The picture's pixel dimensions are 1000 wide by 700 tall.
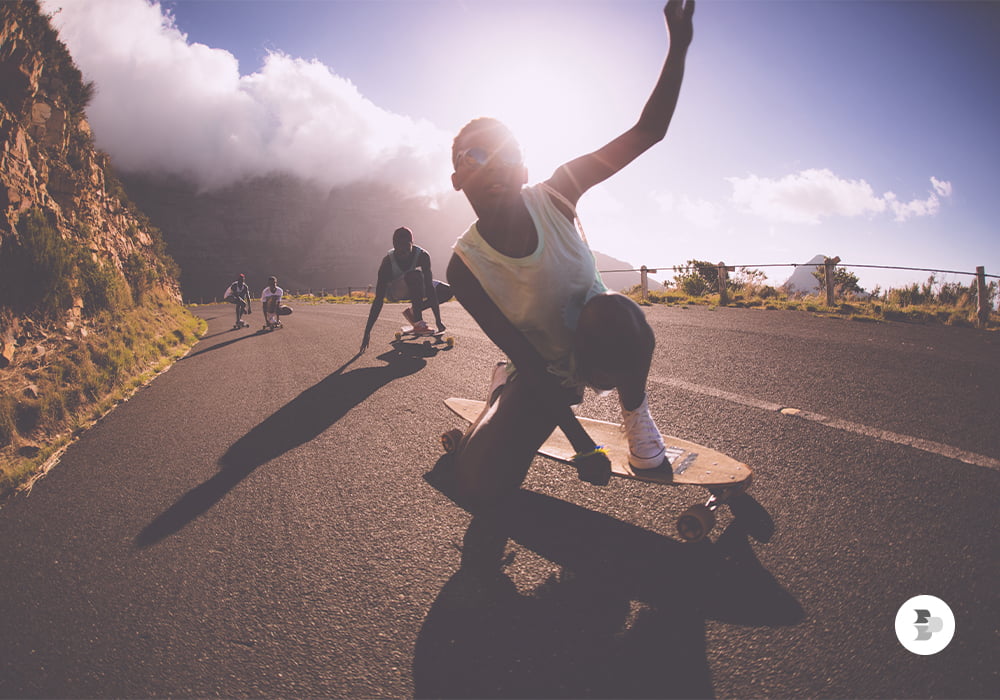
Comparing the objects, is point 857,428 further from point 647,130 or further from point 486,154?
point 486,154

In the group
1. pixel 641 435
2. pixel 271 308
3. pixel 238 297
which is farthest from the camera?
pixel 238 297

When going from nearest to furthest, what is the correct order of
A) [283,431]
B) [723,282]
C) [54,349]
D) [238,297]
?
[283,431], [54,349], [723,282], [238,297]

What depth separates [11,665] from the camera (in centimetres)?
139

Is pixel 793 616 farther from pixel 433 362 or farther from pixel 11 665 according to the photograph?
pixel 433 362

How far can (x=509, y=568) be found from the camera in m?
1.72

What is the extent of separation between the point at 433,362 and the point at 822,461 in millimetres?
4260

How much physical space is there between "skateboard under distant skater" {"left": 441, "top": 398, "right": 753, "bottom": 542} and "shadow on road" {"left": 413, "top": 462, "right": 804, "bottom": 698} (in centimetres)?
14

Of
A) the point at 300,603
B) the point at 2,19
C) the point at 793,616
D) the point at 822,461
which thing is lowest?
the point at 300,603

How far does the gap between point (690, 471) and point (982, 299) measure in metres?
10.9

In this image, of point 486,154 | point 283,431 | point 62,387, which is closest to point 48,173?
point 62,387

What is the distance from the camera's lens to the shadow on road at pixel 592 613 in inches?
48.1

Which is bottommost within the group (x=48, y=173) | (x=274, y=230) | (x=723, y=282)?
(x=723, y=282)

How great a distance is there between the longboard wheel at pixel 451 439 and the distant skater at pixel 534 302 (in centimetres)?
55

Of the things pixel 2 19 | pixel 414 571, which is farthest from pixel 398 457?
pixel 2 19
